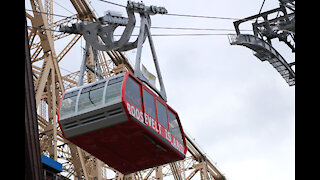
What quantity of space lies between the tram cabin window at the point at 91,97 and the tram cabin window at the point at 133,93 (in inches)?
35.2

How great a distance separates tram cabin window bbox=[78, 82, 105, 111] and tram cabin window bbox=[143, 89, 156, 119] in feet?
5.23

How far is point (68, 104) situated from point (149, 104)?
2755 millimetres

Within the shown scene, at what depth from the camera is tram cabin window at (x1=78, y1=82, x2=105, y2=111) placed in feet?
56.2

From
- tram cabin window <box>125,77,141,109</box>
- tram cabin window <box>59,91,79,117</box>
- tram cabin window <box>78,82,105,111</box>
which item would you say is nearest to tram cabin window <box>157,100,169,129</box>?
tram cabin window <box>125,77,141,109</box>

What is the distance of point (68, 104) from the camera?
1769 cm

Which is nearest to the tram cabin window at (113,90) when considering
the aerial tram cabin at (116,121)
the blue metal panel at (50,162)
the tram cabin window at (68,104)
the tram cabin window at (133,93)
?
the aerial tram cabin at (116,121)

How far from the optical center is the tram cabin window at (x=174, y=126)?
2006 cm

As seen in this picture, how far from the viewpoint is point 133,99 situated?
17.2 metres

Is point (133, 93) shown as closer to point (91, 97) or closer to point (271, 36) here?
point (91, 97)

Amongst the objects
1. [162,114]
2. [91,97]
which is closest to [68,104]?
[91,97]

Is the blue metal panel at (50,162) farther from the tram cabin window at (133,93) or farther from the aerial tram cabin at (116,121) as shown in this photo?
the tram cabin window at (133,93)

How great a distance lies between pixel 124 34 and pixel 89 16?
12.7 meters
